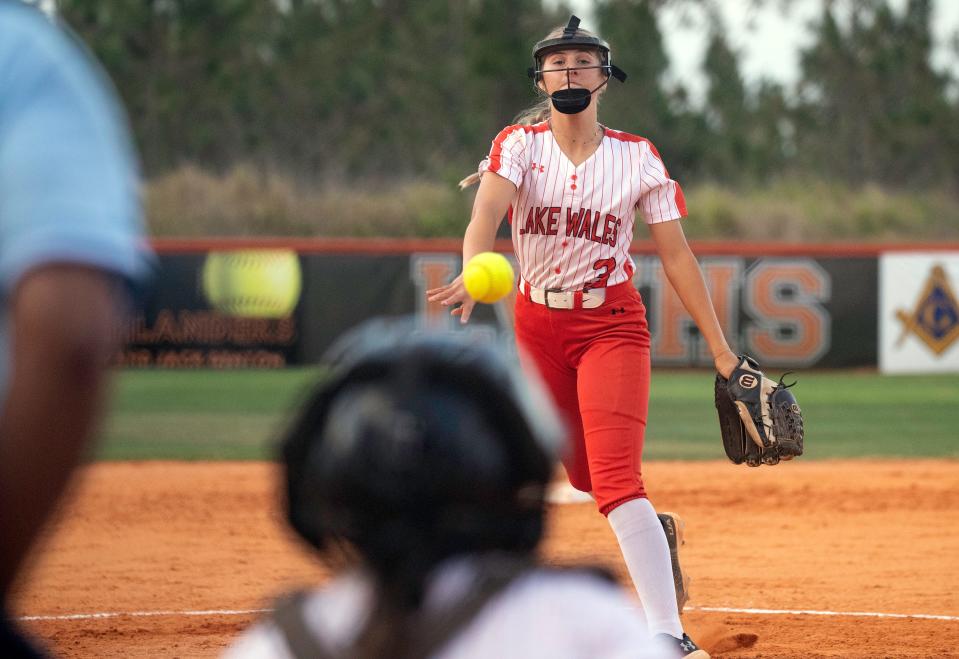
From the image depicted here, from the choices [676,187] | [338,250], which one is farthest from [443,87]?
[676,187]

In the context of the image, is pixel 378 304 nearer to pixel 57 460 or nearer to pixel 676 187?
pixel 676 187

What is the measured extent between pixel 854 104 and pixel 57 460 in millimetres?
43422

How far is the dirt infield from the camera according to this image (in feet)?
17.6

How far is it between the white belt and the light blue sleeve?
3.19 metres

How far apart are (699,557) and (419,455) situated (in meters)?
5.98

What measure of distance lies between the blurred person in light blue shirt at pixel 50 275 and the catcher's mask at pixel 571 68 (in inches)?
129

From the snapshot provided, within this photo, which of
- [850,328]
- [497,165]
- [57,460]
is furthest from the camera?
[850,328]

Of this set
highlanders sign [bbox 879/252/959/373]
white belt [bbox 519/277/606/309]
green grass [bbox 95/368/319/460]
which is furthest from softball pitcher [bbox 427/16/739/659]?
highlanders sign [bbox 879/252/959/373]

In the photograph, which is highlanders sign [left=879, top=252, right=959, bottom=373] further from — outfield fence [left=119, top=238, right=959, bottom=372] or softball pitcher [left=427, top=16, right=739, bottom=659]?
softball pitcher [left=427, top=16, right=739, bottom=659]

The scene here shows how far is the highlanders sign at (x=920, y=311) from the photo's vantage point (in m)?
17.4

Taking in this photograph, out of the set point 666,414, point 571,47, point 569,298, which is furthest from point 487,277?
Result: point 666,414

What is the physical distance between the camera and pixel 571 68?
454 cm

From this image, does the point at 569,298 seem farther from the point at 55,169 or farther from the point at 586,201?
the point at 55,169

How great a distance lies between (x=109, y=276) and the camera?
1318mm
